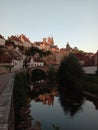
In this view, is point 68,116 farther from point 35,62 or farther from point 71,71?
point 35,62

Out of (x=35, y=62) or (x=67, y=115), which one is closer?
(x=67, y=115)

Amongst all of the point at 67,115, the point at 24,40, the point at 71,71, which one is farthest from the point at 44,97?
the point at 24,40

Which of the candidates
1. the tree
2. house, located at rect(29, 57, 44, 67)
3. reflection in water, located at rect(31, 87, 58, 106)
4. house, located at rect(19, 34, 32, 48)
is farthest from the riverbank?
house, located at rect(19, 34, 32, 48)

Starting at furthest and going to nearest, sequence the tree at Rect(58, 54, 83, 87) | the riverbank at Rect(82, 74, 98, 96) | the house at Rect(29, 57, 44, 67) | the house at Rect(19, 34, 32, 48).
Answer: the house at Rect(19, 34, 32, 48) → the house at Rect(29, 57, 44, 67) → the tree at Rect(58, 54, 83, 87) → the riverbank at Rect(82, 74, 98, 96)

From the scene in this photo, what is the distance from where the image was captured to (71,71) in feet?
120

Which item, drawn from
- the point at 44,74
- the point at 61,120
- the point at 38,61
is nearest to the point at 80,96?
the point at 61,120

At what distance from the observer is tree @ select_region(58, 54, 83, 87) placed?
36.2 m

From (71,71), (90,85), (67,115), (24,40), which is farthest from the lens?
(24,40)

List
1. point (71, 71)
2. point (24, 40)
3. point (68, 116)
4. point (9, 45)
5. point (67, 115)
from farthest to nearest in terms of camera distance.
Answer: point (24, 40) → point (9, 45) → point (71, 71) → point (67, 115) → point (68, 116)

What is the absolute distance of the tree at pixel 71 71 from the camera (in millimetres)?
36219

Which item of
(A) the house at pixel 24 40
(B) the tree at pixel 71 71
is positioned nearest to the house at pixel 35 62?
(A) the house at pixel 24 40

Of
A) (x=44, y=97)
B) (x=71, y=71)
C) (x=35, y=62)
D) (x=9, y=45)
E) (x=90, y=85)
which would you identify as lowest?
(x=44, y=97)

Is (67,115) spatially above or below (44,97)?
above

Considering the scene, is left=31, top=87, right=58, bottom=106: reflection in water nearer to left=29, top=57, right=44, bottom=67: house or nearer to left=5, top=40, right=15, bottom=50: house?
left=29, top=57, right=44, bottom=67: house
